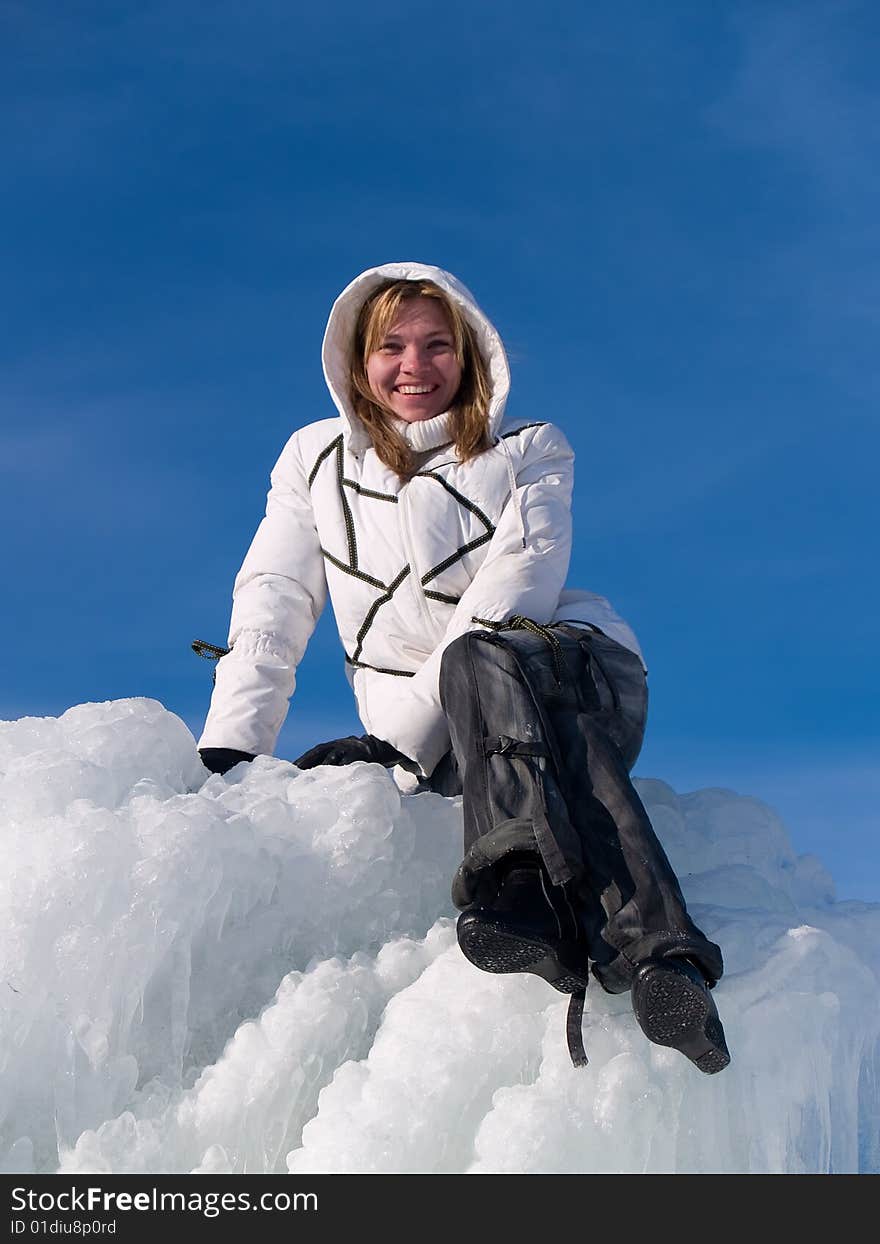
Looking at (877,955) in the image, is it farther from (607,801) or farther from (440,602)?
(440,602)

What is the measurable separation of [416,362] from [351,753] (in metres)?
1.20

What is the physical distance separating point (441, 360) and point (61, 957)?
2068 millimetres

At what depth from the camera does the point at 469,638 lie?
2.89 metres

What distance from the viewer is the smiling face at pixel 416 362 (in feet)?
12.5

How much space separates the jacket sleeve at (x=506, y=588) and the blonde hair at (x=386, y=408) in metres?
0.21

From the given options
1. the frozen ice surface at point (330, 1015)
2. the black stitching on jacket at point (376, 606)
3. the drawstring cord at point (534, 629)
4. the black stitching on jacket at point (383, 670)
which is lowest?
the frozen ice surface at point (330, 1015)

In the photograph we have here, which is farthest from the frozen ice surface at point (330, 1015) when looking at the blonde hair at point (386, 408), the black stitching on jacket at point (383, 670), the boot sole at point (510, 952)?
the blonde hair at point (386, 408)

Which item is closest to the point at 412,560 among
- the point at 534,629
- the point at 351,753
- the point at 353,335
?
the point at 351,753

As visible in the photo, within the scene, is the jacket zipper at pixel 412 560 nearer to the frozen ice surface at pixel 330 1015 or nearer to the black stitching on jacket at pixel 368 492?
the black stitching on jacket at pixel 368 492

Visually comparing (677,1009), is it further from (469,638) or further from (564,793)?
(469,638)

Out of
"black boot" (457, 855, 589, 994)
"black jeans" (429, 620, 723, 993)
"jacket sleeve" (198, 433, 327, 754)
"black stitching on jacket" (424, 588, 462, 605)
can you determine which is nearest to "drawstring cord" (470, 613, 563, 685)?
"black jeans" (429, 620, 723, 993)

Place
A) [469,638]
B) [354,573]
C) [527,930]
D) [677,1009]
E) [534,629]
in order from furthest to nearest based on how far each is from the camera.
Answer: [354,573]
[534,629]
[469,638]
[527,930]
[677,1009]

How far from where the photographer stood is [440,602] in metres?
3.62
